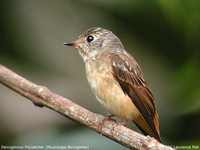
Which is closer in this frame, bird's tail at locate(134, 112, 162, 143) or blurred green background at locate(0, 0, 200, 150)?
bird's tail at locate(134, 112, 162, 143)

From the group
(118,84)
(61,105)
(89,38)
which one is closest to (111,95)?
(118,84)

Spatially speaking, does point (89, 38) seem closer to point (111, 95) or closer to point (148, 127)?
point (111, 95)

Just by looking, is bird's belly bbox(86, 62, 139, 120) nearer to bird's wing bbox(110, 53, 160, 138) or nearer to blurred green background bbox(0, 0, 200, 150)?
bird's wing bbox(110, 53, 160, 138)

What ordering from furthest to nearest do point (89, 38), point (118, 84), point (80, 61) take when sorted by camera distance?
point (80, 61) → point (89, 38) → point (118, 84)

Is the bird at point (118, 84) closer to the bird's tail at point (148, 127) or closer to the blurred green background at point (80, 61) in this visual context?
the bird's tail at point (148, 127)

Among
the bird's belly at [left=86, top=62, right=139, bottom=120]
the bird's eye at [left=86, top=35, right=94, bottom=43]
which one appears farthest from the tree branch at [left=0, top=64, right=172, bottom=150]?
the bird's eye at [left=86, top=35, right=94, bottom=43]

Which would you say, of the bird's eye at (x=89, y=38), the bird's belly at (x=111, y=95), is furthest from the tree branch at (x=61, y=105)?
the bird's eye at (x=89, y=38)
